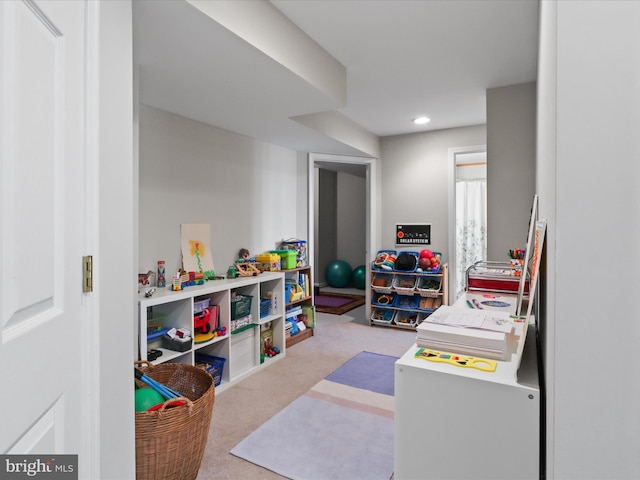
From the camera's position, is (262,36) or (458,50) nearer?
(262,36)

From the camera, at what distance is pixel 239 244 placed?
370cm

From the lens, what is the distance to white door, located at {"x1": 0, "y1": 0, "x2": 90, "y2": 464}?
2.05 feet

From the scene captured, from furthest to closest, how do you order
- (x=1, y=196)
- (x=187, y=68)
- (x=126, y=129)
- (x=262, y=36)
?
(x=187, y=68), (x=262, y=36), (x=126, y=129), (x=1, y=196)

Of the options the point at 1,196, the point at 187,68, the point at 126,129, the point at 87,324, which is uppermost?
the point at 187,68

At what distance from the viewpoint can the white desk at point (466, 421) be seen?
1063mm

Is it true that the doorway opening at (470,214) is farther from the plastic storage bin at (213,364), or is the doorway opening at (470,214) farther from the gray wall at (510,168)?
the plastic storage bin at (213,364)

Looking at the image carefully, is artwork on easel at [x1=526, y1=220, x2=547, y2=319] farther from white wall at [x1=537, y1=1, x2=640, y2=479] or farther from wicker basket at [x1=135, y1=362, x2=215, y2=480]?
wicker basket at [x1=135, y1=362, x2=215, y2=480]

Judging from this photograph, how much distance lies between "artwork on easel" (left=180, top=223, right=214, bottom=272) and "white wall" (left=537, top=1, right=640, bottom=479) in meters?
2.89

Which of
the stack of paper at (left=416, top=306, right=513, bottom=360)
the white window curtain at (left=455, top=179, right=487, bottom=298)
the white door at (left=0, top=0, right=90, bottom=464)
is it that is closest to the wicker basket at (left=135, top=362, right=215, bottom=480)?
the white door at (left=0, top=0, right=90, bottom=464)

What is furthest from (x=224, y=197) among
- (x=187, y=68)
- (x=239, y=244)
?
(x=187, y=68)

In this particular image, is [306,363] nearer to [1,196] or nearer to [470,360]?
[470,360]

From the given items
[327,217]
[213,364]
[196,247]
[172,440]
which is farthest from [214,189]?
[327,217]

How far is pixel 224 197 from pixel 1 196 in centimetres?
294

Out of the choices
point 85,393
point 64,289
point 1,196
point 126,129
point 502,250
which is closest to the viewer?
point 1,196
